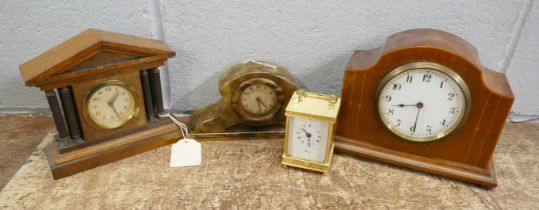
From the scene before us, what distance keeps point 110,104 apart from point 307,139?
58 centimetres

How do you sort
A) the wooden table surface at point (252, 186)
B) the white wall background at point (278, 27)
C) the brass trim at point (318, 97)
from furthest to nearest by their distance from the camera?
the white wall background at point (278, 27), the brass trim at point (318, 97), the wooden table surface at point (252, 186)

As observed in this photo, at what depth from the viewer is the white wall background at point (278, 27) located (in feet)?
4.22

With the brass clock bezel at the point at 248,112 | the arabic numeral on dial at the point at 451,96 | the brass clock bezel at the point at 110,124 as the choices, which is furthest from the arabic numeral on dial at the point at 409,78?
the brass clock bezel at the point at 110,124

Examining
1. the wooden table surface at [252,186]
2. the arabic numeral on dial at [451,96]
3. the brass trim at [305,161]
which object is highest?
the arabic numeral on dial at [451,96]

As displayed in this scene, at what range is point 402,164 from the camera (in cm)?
121

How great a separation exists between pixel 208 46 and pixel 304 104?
0.42 m

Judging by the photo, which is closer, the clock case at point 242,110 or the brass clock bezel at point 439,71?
the brass clock bezel at point 439,71

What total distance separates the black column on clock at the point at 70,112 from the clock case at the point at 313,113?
1.93ft

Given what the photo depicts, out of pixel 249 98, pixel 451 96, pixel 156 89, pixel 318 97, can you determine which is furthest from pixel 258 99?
pixel 451 96

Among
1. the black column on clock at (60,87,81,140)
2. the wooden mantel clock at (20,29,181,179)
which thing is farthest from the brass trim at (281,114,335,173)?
the black column on clock at (60,87,81,140)

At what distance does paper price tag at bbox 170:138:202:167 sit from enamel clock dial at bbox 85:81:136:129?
17 centimetres

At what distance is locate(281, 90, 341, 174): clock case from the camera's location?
1.12m

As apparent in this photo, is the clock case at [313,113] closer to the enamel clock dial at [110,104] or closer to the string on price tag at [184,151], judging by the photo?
the string on price tag at [184,151]

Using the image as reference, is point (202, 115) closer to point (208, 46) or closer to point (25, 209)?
point (208, 46)
